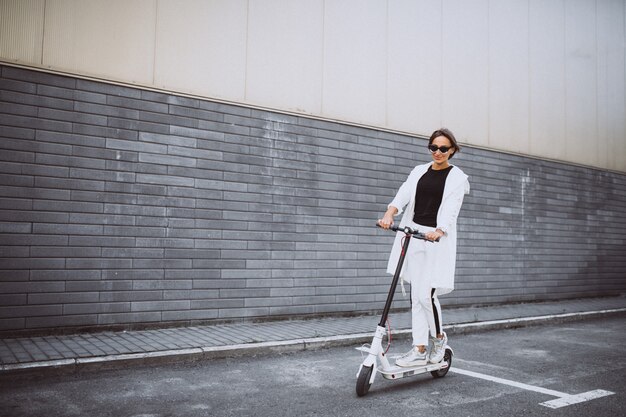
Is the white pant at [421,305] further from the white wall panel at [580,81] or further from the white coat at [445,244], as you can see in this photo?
the white wall panel at [580,81]

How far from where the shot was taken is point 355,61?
9.12 meters

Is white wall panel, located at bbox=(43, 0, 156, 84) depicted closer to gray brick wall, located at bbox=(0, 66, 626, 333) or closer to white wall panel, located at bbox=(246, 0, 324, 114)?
gray brick wall, located at bbox=(0, 66, 626, 333)

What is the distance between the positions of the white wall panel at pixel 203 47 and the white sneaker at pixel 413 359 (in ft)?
15.0

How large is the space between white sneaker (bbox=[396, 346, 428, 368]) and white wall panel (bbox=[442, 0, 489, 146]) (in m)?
6.47

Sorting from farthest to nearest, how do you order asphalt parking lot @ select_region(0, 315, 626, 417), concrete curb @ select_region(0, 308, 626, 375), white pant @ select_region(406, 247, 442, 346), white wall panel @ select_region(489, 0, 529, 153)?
1. white wall panel @ select_region(489, 0, 529, 153)
2. concrete curb @ select_region(0, 308, 626, 375)
3. white pant @ select_region(406, 247, 442, 346)
4. asphalt parking lot @ select_region(0, 315, 626, 417)

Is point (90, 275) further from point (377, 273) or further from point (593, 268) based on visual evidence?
point (593, 268)

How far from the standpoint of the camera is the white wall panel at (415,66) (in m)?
9.67

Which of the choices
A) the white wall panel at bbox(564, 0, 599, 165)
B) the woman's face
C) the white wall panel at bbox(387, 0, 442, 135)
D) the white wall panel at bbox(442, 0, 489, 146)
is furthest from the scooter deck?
the white wall panel at bbox(564, 0, 599, 165)

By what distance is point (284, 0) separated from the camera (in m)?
8.29

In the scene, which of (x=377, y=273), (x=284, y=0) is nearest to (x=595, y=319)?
(x=377, y=273)

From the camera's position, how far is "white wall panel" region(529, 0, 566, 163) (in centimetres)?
1198

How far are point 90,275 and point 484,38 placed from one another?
8784 mm

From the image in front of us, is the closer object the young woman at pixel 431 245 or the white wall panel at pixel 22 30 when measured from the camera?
the young woman at pixel 431 245

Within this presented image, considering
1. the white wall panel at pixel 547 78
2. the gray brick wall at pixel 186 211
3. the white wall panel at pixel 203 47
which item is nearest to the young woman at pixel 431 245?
the gray brick wall at pixel 186 211
